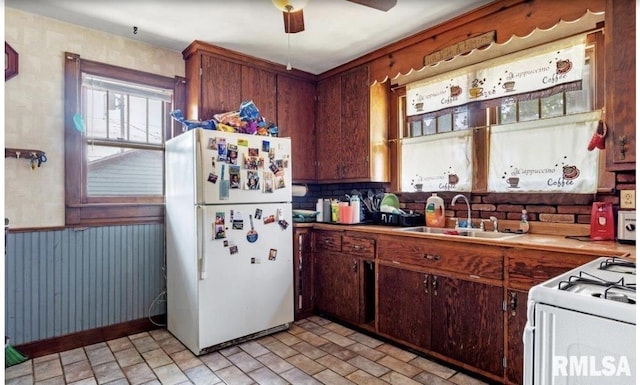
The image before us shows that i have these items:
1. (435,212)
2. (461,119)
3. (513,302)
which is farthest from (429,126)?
(513,302)

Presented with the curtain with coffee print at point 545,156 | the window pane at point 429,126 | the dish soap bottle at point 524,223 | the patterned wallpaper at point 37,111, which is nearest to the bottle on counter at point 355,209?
the window pane at point 429,126

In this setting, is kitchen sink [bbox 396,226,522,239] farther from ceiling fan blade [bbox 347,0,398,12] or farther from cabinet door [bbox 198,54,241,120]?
cabinet door [bbox 198,54,241,120]

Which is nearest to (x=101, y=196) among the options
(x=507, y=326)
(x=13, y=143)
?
(x=13, y=143)

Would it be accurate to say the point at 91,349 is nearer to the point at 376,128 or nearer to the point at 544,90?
the point at 376,128

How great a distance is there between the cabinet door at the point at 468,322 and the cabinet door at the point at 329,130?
1.64 metres

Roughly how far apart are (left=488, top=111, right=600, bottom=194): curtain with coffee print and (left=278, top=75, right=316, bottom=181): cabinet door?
1777 mm

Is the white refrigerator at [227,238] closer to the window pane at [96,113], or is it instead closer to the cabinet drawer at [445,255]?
the window pane at [96,113]

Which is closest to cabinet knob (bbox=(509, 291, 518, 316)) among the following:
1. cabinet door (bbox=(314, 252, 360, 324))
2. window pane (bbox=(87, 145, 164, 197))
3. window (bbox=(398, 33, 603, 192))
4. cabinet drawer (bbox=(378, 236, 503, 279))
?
cabinet drawer (bbox=(378, 236, 503, 279))

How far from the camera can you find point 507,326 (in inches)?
78.2

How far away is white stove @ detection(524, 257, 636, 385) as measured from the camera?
988mm

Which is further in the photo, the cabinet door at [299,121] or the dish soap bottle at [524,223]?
the cabinet door at [299,121]

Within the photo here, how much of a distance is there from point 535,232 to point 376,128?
5.11 feet

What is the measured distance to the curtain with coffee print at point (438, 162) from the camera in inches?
112

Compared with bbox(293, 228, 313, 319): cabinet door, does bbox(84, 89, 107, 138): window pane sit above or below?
above
